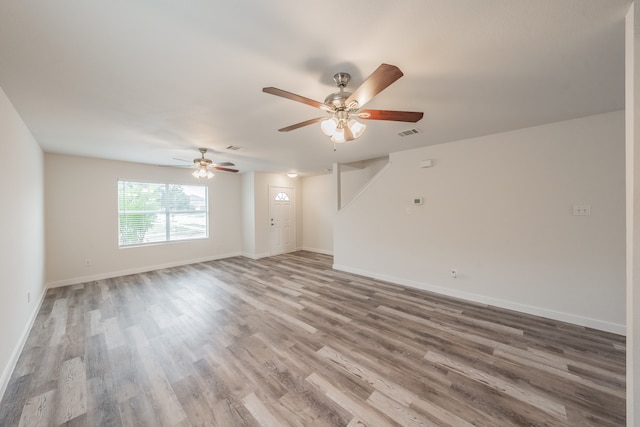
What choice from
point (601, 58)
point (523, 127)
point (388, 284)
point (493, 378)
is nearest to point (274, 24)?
point (601, 58)

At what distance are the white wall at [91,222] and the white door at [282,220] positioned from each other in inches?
87.5

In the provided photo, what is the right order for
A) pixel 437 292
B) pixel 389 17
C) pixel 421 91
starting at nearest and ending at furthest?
1. pixel 389 17
2. pixel 421 91
3. pixel 437 292

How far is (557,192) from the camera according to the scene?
9.34 feet

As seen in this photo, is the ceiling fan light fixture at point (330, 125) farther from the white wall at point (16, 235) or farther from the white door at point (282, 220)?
the white door at point (282, 220)

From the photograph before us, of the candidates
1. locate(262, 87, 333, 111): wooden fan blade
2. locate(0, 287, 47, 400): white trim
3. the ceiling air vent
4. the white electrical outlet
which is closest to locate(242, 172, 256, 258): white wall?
locate(0, 287, 47, 400): white trim

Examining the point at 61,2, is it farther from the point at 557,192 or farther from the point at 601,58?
the point at 557,192

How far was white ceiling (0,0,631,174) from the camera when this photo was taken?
1221 mm

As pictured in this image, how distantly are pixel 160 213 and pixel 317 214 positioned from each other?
4.11 m

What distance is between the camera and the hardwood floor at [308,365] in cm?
159

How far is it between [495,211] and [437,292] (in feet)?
5.10

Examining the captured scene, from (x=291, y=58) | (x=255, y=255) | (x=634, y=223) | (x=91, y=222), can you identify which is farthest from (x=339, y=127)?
(x=91, y=222)

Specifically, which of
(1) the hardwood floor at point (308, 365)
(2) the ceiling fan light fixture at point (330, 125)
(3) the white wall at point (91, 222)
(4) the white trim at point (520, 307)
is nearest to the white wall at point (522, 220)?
(4) the white trim at point (520, 307)

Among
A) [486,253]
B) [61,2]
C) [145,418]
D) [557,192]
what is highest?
[61,2]

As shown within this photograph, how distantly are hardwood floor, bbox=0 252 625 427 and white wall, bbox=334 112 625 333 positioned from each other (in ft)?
1.16
